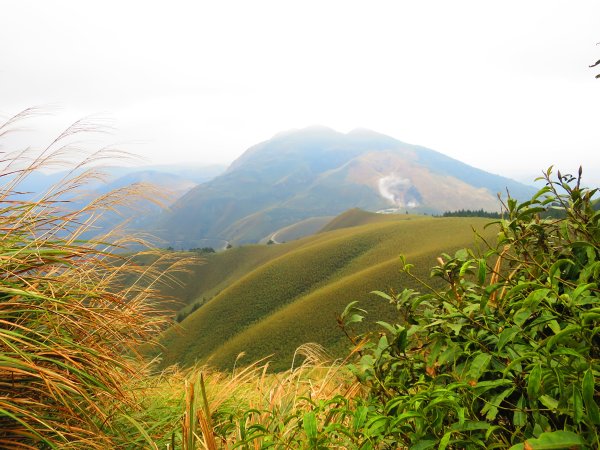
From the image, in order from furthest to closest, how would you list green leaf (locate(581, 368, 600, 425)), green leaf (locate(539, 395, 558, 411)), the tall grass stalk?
the tall grass stalk
green leaf (locate(539, 395, 558, 411))
green leaf (locate(581, 368, 600, 425))

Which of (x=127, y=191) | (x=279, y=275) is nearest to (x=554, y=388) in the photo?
(x=127, y=191)

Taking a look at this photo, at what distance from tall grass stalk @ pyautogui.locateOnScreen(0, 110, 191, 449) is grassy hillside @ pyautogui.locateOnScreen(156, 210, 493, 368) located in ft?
134

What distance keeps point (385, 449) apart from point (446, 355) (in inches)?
22.2

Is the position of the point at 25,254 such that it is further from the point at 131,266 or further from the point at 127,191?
the point at 127,191

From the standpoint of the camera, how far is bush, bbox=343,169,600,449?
1.23m

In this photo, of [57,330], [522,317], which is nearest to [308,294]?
[57,330]

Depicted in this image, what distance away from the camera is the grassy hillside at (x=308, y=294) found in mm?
52781

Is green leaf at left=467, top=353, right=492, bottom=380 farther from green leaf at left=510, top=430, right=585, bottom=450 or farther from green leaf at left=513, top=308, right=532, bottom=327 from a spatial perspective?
green leaf at left=510, top=430, right=585, bottom=450

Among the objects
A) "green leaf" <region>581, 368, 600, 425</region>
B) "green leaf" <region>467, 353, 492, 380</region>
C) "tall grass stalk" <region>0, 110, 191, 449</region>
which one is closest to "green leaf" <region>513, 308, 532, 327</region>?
"green leaf" <region>467, 353, 492, 380</region>

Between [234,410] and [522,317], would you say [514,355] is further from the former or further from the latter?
[234,410]

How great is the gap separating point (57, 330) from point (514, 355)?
8.15 feet

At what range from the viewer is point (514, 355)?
4.87ft

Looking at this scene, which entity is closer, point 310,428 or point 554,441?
point 554,441

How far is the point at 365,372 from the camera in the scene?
1970 mm
